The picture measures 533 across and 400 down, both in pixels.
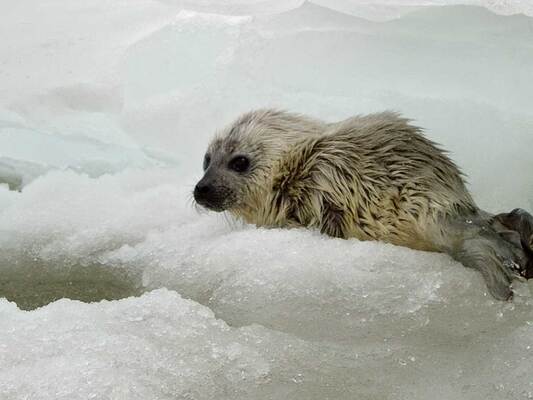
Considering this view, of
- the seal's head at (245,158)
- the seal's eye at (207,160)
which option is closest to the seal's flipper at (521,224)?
the seal's head at (245,158)

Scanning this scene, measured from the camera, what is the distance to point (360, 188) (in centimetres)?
328

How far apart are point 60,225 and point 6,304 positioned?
98 cm

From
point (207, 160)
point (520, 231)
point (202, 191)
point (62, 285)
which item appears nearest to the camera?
point (520, 231)

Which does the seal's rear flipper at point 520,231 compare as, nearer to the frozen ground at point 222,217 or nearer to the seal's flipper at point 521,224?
the seal's flipper at point 521,224

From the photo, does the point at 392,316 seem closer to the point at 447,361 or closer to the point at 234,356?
the point at 447,361

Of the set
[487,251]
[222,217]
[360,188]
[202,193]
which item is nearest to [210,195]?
[202,193]

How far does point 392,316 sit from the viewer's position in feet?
8.46

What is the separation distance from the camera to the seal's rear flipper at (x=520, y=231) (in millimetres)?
2859

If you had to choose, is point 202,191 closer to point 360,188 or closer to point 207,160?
point 207,160

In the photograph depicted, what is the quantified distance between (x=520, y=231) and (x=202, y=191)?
1.34m

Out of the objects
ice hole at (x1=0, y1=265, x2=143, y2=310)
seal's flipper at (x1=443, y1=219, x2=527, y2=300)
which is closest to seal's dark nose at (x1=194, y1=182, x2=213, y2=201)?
ice hole at (x1=0, y1=265, x2=143, y2=310)

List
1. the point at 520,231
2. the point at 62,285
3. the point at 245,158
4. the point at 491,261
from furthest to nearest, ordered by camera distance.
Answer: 1. the point at 245,158
2. the point at 62,285
3. the point at 520,231
4. the point at 491,261

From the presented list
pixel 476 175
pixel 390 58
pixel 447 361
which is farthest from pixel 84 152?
pixel 447 361

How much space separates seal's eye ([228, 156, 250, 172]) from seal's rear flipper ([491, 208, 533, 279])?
1157 mm
